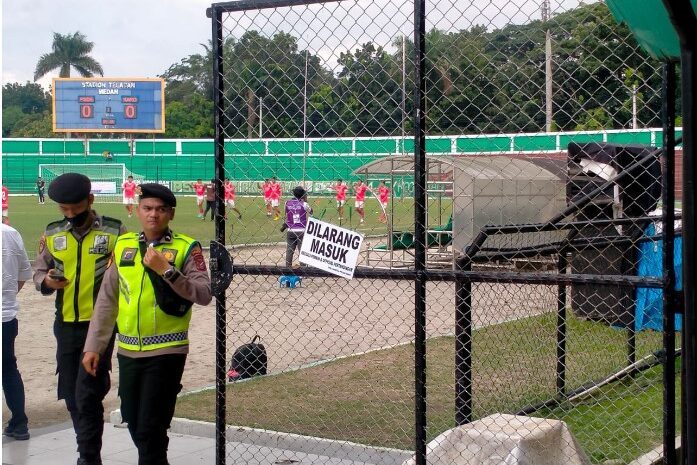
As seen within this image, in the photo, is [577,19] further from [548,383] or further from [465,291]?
[548,383]

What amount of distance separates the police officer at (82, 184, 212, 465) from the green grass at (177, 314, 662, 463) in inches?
75.3

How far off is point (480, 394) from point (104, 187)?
182ft

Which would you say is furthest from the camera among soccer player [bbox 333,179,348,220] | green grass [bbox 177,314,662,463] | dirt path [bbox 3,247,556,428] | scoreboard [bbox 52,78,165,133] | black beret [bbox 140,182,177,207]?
scoreboard [bbox 52,78,165,133]

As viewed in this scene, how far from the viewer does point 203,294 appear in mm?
5203

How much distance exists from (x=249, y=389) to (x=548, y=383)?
8.72 feet

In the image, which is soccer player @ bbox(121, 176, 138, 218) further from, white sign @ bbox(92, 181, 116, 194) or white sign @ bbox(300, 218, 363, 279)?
white sign @ bbox(300, 218, 363, 279)

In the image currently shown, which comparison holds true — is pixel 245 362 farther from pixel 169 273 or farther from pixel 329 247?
pixel 329 247

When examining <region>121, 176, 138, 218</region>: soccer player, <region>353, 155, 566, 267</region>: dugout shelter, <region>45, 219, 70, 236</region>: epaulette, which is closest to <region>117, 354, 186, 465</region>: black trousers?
<region>45, 219, 70, 236</region>: epaulette

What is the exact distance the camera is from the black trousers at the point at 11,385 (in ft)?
22.7

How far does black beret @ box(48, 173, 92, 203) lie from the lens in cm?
603

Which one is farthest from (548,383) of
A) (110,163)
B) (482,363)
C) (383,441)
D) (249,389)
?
(110,163)

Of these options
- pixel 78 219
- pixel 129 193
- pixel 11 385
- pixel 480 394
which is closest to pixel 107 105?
pixel 129 193

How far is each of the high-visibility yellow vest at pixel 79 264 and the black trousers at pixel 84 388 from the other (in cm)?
11

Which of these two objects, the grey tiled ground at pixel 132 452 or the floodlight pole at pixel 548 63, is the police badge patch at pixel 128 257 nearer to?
the grey tiled ground at pixel 132 452
